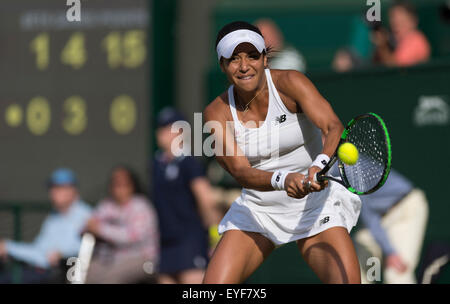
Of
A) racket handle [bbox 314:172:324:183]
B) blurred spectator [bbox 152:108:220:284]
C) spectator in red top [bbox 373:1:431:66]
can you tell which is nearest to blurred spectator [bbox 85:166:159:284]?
blurred spectator [bbox 152:108:220:284]

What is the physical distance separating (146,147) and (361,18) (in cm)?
324

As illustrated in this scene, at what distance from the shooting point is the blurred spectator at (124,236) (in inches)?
332

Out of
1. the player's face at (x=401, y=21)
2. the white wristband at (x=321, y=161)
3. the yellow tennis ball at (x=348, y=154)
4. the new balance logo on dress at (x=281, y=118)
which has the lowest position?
the white wristband at (x=321, y=161)

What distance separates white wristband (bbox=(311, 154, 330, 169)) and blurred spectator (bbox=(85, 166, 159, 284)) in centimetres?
373

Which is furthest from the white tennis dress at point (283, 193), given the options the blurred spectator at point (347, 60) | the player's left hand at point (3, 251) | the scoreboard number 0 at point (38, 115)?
the scoreboard number 0 at point (38, 115)

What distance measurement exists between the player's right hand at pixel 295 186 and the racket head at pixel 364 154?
0.26 m

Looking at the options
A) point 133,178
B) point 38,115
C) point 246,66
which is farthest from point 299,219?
point 38,115

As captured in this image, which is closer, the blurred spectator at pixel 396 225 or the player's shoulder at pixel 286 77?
the player's shoulder at pixel 286 77

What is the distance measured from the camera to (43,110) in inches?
381

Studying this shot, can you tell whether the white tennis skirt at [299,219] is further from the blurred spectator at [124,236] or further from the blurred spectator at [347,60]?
the blurred spectator at [347,60]

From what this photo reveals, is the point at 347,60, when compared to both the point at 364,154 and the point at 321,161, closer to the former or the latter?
the point at 364,154

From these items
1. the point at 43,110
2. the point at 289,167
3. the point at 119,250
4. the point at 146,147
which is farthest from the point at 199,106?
the point at 289,167

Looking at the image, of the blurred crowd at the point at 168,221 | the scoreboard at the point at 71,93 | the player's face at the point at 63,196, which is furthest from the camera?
the scoreboard at the point at 71,93
